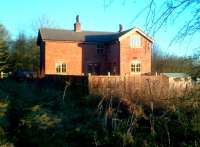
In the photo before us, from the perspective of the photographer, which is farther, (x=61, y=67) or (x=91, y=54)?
(x=91, y=54)

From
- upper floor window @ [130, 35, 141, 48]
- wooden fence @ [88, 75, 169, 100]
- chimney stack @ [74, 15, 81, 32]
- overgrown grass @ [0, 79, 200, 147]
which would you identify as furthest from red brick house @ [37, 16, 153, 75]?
overgrown grass @ [0, 79, 200, 147]

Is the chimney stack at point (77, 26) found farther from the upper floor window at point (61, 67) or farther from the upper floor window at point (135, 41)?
the upper floor window at point (135, 41)

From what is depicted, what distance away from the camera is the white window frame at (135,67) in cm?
4562

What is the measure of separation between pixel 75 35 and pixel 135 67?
8770mm

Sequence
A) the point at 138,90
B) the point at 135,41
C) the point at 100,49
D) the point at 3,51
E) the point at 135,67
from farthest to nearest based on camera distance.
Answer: the point at 3,51
the point at 100,49
the point at 135,67
the point at 135,41
the point at 138,90

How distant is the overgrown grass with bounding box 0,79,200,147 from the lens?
11945 millimetres

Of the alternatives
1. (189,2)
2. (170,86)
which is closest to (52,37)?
(170,86)

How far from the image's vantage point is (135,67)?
150 feet

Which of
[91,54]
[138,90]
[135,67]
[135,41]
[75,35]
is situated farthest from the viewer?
[75,35]

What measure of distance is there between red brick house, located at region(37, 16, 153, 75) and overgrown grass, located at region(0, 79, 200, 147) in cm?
2591

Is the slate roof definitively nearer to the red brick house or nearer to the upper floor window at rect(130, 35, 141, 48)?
the red brick house

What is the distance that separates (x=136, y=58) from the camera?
45.7 meters

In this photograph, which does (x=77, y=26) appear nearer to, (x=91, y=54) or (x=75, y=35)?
(x=75, y=35)

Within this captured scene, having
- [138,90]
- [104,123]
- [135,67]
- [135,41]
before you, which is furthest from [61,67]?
[104,123]
